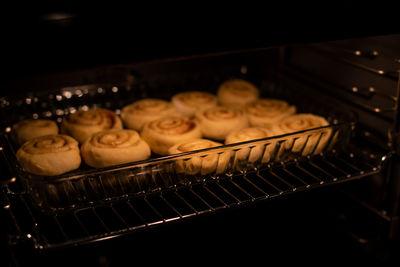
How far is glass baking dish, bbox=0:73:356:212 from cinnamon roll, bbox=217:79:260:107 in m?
0.32

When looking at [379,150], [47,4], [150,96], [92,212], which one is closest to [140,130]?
[150,96]

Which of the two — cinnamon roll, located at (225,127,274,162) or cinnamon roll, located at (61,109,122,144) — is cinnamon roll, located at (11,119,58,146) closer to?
cinnamon roll, located at (61,109,122,144)

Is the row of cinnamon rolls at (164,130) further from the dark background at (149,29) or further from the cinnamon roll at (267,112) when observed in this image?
the dark background at (149,29)

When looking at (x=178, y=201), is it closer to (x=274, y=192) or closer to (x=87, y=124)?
(x=274, y=192)

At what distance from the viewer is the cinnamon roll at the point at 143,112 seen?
5.07 feet

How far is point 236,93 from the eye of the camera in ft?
5.68

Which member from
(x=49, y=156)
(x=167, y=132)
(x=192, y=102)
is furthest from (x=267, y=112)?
(x=49, y=156)

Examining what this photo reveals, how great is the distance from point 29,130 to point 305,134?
0.93 metres

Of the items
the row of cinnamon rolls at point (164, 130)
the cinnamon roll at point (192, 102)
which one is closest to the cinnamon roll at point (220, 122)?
the row of cinnamon rolls at point (164, 130)

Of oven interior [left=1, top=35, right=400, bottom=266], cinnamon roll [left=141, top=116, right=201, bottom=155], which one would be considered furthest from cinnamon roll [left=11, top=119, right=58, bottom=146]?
cinnamon roll [left=141, top=116, right=201, bottom=155]

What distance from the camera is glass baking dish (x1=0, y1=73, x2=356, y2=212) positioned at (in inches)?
39.9

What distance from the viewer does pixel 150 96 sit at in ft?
5.94

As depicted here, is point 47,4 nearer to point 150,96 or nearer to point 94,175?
point 94,175

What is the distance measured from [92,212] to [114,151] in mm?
196
